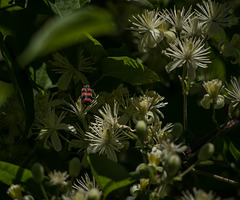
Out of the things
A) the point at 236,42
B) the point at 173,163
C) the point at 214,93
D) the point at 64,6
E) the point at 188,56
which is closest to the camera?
the point at 173,163

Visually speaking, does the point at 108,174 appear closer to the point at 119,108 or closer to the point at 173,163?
the point at 173,163

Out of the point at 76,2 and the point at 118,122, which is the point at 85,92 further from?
the point at 76,2

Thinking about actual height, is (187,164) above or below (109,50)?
below

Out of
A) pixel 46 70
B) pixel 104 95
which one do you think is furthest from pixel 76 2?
pixel 46 70

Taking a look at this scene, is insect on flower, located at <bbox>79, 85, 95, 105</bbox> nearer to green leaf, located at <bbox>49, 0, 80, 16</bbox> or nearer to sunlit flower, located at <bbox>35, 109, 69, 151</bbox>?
sunlit flower, located at <bbox>35, 109, 69, 151</bbox>

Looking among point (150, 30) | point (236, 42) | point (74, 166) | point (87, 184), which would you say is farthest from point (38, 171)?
point (236, 42)

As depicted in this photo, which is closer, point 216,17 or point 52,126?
point 52,126
